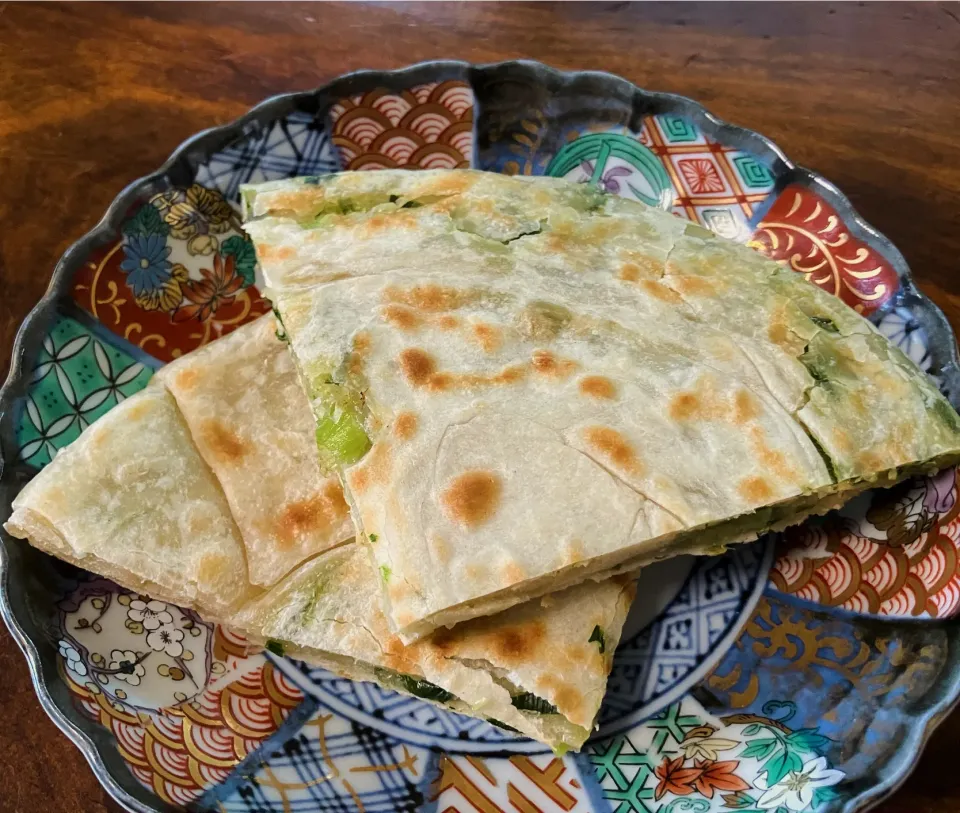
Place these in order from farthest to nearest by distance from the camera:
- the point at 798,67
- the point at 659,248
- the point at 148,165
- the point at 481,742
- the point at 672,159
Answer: the point at 798,67
the point at 148,165
the point at 672,159
the point at 659,248
the point at 481,742

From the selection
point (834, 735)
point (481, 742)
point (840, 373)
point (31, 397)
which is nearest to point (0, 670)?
point (31, 397)

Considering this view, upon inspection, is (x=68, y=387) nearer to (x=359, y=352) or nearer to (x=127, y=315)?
(x=127, y=315)

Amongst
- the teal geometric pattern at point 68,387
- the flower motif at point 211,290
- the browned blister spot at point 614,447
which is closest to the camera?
the browned blister spot at point 614,447

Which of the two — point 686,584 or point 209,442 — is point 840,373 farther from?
point 209,442

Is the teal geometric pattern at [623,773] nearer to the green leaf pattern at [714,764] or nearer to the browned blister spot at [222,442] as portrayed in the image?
the green leaf pattern at [714,764]

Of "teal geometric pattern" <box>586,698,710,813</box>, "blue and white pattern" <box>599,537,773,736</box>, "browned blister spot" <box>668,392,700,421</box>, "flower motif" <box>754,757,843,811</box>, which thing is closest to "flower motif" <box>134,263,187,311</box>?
"browned blister spot" <box>668,392,700,421</box>

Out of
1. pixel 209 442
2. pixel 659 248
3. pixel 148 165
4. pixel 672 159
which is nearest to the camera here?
pixel 209 442

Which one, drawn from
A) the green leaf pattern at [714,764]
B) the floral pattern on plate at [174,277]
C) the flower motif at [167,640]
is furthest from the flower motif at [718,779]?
the floral pattern on plate at [174,277]
